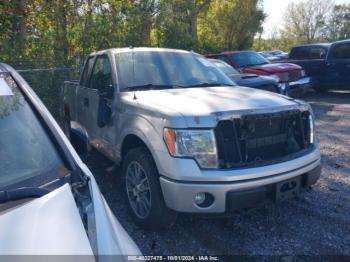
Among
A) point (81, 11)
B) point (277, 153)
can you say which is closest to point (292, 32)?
point (81, 11)

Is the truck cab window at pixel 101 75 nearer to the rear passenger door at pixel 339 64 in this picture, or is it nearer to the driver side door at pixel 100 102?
the driver side door at pixel 100 102

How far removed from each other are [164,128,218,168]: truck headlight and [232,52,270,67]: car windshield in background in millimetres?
8467

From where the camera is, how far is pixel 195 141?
10.4ft

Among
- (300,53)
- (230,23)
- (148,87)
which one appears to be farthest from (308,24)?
(148,87)

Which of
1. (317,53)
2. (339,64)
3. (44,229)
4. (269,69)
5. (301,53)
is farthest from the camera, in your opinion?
(301,53)

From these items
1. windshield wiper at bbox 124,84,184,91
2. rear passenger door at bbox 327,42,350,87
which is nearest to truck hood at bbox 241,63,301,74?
rear passenger door at bbox 327,42,350,87

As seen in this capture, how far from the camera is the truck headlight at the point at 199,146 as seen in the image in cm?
316

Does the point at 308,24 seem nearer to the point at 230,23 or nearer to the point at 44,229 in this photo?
the point at 230,23

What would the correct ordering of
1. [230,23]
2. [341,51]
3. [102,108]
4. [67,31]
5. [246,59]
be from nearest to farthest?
1. [102,108]
2. [67,31]
3. [246,59]
4. [341,51]
5. [230,23]

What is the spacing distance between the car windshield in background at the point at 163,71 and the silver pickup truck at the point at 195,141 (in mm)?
13

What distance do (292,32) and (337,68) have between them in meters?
49.0

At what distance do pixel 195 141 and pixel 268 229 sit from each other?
4.22 ft

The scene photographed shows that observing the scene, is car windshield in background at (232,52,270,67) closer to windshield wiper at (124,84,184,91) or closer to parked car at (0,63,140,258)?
windshield wiper at (124,84,184,91)

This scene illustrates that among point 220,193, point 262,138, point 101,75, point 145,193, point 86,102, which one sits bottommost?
point 145,193
